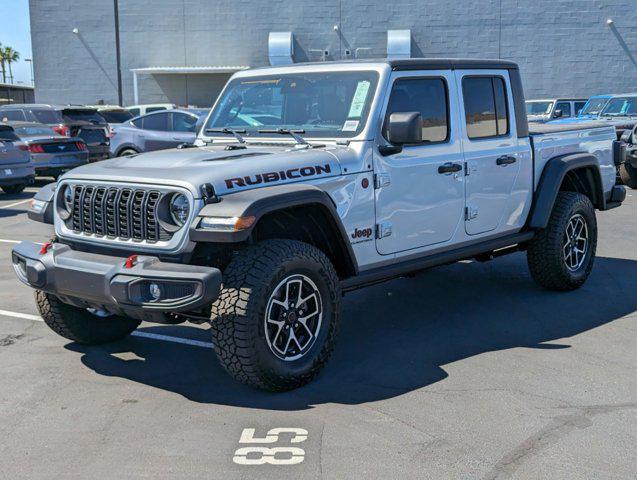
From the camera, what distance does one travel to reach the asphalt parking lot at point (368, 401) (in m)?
4.00

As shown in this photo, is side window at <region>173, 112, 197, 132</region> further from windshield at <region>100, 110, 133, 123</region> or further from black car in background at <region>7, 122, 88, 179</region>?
windshield at <region>100, 110, 133, 123</region>

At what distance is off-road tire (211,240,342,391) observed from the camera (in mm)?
4594

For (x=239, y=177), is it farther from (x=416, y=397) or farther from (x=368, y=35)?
(x=368, y=35)

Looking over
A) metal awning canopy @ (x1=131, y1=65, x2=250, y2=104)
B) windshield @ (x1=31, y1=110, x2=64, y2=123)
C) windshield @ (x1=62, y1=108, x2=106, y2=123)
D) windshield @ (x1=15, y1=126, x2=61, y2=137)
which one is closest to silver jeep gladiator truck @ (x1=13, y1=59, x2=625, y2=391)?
windshield @ (x1=15, y1=126, x2=61, y2=137)

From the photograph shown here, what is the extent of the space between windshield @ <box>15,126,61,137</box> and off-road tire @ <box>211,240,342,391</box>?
45.5ft

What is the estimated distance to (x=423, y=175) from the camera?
586cm

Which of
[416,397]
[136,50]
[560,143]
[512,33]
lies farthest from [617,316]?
[136,50]

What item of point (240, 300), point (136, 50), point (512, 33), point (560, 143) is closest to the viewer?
point (240, 300)

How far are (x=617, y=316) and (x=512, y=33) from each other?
101 ft

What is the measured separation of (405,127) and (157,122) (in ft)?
44.3

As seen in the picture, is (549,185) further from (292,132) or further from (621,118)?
(621,118)

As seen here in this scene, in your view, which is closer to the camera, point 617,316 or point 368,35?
point 617,316

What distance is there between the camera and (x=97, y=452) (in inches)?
163

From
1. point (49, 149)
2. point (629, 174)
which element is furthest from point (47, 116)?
point (629, 174)
